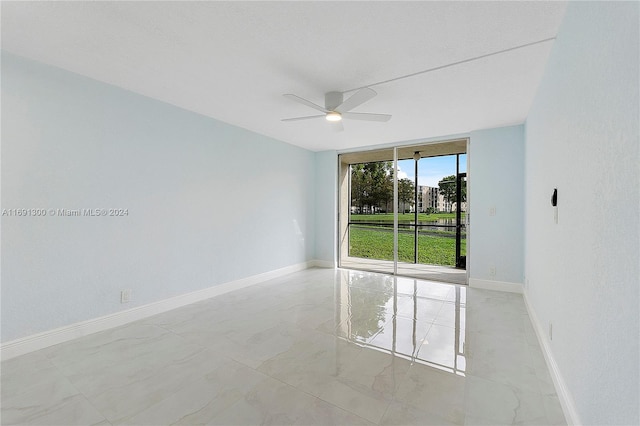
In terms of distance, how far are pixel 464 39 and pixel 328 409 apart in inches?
104

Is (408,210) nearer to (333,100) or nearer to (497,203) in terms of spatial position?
(497,203)

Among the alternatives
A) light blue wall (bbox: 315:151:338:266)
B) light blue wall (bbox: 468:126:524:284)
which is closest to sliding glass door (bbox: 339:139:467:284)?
light blue wall (bbox: 315:151:338:266)

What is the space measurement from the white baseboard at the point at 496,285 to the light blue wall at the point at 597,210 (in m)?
2.16

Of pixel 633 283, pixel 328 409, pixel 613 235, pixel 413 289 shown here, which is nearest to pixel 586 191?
pixel 613 235

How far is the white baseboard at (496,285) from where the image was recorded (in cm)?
399

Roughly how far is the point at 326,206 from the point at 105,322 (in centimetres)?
394

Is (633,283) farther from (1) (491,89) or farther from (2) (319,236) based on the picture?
(2) (319,236)

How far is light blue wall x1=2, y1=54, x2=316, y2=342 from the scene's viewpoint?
2295mm

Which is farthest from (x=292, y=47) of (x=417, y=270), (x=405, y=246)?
(x=405, y=246)

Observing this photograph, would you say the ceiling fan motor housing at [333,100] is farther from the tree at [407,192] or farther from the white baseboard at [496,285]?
the tree at [407,192]

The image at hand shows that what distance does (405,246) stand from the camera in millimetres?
6953

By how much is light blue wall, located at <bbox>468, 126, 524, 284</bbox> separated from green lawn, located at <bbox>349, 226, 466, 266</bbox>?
1874 millimetres

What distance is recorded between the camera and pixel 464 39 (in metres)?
2.00

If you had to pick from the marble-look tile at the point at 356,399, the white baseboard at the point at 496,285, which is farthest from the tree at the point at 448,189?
the marble-look tile at the point at 356,399
